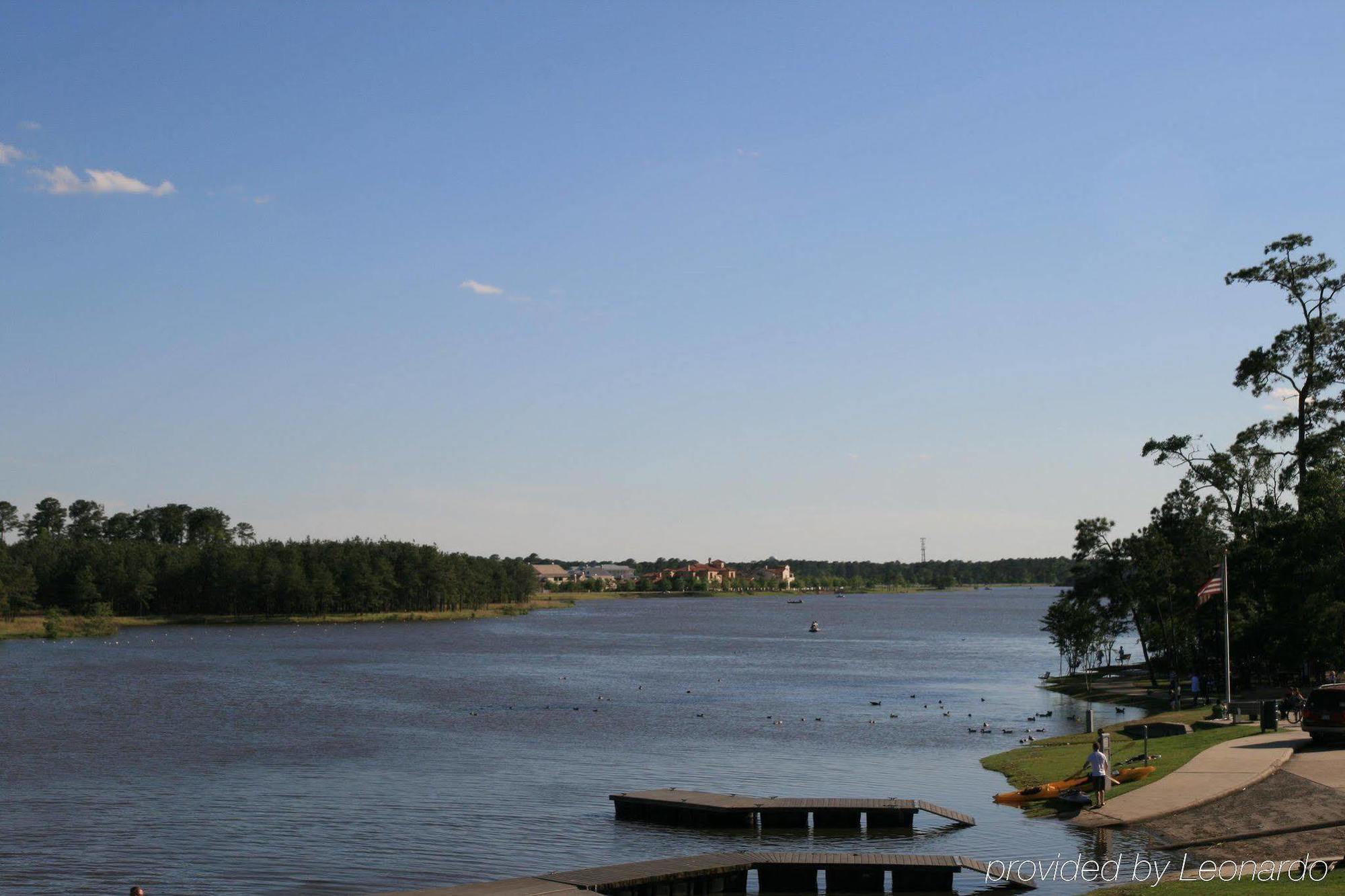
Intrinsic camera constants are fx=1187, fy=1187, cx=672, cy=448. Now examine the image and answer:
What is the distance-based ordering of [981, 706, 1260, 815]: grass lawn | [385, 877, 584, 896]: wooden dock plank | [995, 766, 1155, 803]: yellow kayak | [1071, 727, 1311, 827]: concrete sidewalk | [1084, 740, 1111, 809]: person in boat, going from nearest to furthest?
[385, 877, 584, 896]: wooden dock plank → [1071, 727, 1311, 827]: concrete sidewalk → [1084, 740, 1111, 809]: person in boat → [995, 766, 1155, 803]: yellow kayak → [981, 706, 1260, 815]: grass lawn

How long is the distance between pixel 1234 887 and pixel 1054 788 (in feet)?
45.9

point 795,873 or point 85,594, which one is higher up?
point 85,594

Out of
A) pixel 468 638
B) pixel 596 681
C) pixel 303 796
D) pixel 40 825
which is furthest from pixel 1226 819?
pixel 468 638

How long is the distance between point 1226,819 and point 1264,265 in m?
42.4

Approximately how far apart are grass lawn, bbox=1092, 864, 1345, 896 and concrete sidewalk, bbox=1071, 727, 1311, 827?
6.77m

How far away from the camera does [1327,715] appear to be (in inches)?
1455

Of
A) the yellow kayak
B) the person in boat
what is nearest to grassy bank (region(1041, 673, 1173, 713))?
the yellow kayak

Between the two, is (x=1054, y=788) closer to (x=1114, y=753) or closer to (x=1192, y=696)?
(x=1114, y=753)

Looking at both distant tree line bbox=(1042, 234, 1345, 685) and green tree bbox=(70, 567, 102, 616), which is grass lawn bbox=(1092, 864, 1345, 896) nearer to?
distant tree line bbox=(1042, 234, 1345, 685)

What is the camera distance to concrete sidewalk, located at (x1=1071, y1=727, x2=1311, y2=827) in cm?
3247

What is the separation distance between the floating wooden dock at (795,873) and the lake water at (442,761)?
101 cm

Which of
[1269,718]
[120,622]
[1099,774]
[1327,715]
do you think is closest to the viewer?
[1099,774]

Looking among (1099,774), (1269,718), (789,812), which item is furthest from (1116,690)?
(789,812)

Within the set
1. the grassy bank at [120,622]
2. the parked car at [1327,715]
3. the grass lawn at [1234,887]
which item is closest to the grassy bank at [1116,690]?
the parked car at [1327,715]
